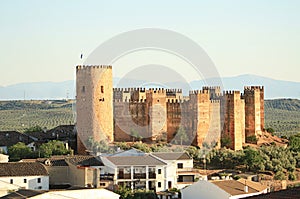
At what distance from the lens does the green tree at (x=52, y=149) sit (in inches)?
1483

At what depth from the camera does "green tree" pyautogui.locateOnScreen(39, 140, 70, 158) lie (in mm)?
37656

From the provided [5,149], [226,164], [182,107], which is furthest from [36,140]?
[226,164]

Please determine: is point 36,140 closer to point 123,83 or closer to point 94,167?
point 123,83

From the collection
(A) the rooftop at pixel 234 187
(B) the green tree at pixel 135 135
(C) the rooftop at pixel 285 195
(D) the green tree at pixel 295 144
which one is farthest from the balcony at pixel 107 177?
(C) the rooftop at pixel 285 195

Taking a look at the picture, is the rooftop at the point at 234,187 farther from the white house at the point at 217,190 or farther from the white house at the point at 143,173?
the white house at the point at 143,173

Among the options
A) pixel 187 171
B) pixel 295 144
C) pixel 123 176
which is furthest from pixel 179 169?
pixel 295 144

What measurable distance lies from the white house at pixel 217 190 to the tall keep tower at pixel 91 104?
10522mm

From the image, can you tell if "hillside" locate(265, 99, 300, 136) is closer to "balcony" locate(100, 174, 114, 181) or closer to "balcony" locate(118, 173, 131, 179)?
"balcony" locate(118, 173, 131, 179)

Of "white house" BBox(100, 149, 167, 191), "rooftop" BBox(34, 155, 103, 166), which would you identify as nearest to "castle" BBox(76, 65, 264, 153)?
"rooftop" BBox(34, 155, 103, 166)

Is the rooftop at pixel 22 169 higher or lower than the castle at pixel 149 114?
lower

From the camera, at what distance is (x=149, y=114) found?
41.5 meters

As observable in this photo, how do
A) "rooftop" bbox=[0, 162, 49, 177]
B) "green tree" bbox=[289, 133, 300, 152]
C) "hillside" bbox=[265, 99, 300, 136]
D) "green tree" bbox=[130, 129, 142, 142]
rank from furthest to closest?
"hillside" bbox=[265, 99, 300, 136], "green tree" bbox=[289, 133, 300, 152], "green tree" bbox=[130, 129, 142, 142], "rooftop" bbox=[0, 162, 49, 177]

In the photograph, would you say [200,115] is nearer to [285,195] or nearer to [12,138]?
[12,138]

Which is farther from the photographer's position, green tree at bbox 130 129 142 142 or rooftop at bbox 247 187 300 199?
green tree at bbox 130 129 142 142
